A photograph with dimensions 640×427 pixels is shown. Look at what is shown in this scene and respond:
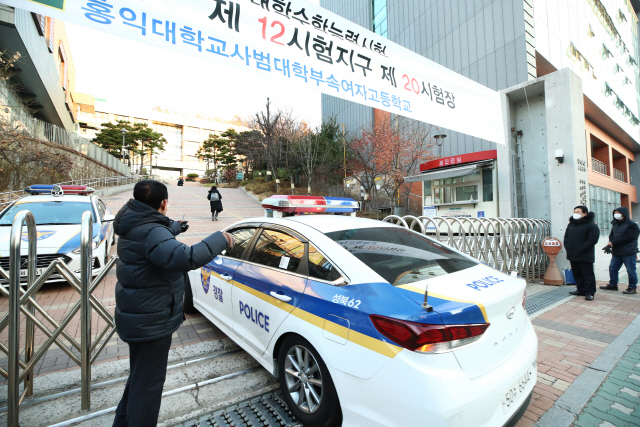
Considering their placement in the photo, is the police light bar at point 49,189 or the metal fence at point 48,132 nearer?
the police light bar at point 49,189

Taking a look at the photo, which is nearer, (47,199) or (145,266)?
(145,266)

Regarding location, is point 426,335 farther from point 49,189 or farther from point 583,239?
point 49,189

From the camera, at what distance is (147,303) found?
6.14 feet

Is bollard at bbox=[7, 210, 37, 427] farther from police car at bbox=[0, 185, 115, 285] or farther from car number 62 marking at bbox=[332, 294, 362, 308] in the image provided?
police car at bbox=[0, 185, 115, 285]

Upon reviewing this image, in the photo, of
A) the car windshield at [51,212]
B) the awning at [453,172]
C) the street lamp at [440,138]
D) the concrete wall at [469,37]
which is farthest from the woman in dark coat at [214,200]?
the concrete wall at [469,37]

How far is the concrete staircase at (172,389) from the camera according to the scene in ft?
7.71

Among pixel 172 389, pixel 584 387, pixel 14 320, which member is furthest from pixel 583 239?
pixel 14 320

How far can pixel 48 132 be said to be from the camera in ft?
54.9

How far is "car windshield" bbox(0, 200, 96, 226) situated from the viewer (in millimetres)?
5672

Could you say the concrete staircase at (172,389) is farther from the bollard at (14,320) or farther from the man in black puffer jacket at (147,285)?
the man in black puffer jacket at (147,285)

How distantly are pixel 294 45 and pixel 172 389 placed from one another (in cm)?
405

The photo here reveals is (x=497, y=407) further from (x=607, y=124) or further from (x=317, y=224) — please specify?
(x=607, y=124)

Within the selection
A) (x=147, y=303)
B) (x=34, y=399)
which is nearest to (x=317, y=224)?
(x=147, y=303)

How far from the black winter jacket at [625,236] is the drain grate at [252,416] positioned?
7.00 metres
